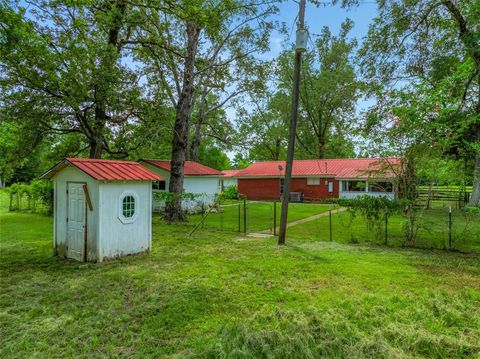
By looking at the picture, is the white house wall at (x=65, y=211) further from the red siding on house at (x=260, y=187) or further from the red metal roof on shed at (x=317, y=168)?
the red siding on house at (x=260, y=187)

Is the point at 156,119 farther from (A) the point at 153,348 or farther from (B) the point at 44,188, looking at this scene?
(A) the point at 153,348

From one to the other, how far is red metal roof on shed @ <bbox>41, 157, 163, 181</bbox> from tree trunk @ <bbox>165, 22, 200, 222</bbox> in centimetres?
581

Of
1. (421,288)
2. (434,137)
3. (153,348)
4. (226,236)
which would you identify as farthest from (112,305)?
(434,137)

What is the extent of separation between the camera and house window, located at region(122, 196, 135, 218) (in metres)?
7.25

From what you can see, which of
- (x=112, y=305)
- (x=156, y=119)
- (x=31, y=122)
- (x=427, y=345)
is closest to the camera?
(x=427, y=345)

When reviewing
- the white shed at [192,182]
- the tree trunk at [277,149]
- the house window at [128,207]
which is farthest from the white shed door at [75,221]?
the tree trunk at [277,149]

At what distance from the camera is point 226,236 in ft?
34.0

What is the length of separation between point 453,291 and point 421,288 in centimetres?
46

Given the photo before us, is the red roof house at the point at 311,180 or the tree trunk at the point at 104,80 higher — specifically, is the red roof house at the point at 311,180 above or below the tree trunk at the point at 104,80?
below

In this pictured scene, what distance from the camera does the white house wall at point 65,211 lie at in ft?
22.2

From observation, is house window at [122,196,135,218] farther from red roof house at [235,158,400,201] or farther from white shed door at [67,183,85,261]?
red roof house at [235,158,400,201]

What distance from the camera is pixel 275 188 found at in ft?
91.8

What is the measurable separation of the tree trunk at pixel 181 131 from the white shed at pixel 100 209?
5751mm

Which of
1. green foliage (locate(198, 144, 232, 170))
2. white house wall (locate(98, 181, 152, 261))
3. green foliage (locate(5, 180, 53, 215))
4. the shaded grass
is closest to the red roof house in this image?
green foliage (locate(198, 144, 232, 170))
